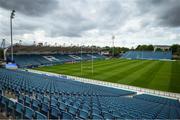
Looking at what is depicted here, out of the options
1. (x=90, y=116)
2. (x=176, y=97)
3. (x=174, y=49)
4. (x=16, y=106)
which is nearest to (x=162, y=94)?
(x=176, y=97)

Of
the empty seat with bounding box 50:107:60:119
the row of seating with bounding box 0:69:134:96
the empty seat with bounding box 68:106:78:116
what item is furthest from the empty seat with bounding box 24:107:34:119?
the row of seating with bounding box 0:69:134:96

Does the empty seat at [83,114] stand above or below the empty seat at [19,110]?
below

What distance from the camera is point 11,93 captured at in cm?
1041

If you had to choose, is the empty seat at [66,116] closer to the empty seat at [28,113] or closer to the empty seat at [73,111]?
the empty seat at [73,111]

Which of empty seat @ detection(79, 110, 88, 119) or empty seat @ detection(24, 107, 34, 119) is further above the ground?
empty seat @ detection(24, 107, 34, 119)

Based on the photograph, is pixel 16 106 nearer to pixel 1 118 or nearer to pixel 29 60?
pixel 1 118

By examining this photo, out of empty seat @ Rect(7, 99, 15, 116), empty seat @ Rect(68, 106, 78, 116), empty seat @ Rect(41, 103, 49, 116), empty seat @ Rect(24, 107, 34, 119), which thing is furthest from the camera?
empty seat @ Rect(68, 106, 78, 116)

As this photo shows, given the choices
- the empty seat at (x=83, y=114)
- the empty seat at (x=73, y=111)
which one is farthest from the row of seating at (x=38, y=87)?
the empty seat at (x=83, y=114)

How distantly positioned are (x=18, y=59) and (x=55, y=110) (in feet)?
164

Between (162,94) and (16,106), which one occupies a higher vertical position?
(16,106)

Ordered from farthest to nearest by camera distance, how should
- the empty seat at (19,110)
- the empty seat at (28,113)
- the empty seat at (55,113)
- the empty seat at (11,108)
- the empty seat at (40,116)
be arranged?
1. the empty seat at (55,113)
2. the empty seat at (11,108)
3. the empty seat at (19,110)
4. the empty seat at (28,113)
5. the empty seat at (40,116)

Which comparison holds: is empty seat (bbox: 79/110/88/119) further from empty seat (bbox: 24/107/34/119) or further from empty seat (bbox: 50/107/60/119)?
empty seat (bbox: 24/107/34/119)

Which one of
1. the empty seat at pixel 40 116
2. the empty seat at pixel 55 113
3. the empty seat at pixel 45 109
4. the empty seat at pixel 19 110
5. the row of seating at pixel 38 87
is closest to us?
the empty seat at pixel 40 116

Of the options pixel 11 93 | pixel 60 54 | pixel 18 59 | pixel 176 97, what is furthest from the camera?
pixel 60 54
